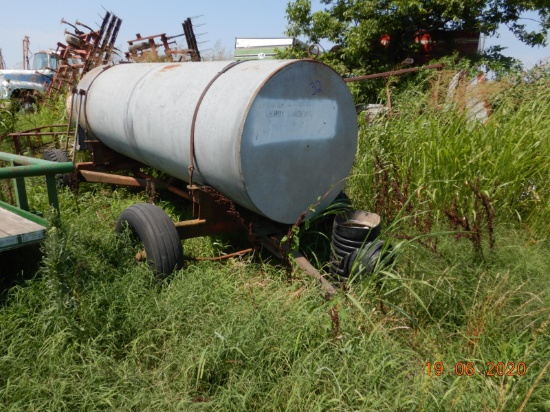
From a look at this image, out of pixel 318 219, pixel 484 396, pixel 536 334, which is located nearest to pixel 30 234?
pixel 318 219

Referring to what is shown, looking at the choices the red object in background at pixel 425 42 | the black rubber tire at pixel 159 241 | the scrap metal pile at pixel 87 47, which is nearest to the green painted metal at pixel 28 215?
the black rubber tire at pixel 159 241

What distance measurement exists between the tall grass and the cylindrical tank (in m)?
0.54

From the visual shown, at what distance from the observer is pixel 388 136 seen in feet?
15.4

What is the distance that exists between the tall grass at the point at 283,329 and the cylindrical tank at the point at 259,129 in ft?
1.78

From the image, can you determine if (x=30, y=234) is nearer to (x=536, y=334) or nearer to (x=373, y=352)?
(x=373, y=352)

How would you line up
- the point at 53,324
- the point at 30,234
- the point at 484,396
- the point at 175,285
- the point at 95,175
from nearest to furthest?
the point at 484,396 → the point at 53,324 → the point at 30,234 → the point at 175,285 → the point at 95,175

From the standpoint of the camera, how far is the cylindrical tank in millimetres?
3033

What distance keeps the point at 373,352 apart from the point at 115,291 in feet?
5.46
